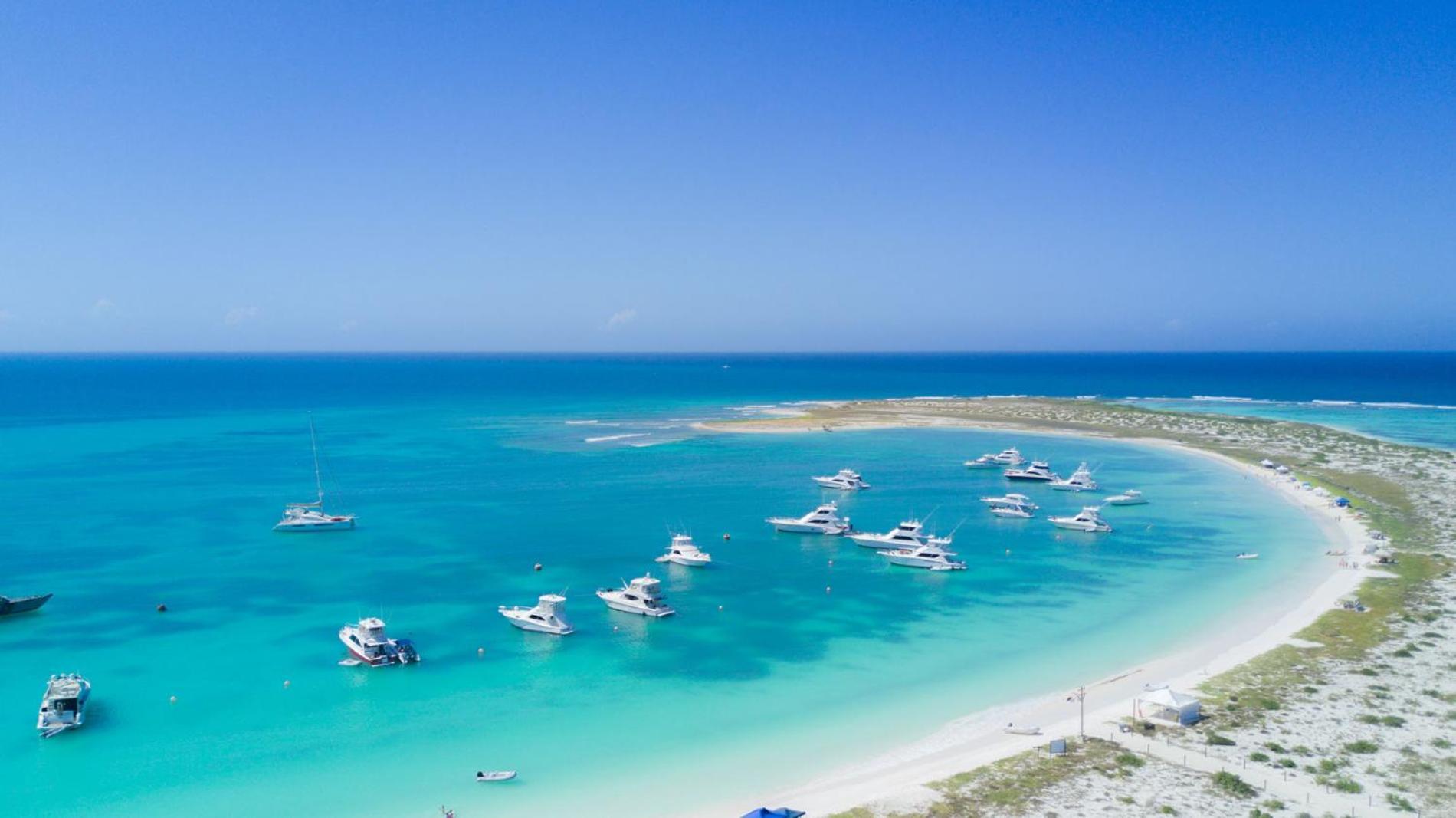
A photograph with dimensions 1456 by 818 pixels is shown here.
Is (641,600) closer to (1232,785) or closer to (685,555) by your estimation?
(685,555)

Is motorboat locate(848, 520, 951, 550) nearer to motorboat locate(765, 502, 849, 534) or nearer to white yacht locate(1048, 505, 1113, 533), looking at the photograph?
motorboat locate(765, 502, 849, 534)

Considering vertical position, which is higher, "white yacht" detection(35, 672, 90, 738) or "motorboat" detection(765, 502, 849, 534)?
"motorboat" detection(765, 502, 849, 534)

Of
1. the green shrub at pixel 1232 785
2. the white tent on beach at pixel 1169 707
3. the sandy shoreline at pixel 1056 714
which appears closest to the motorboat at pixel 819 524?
the sandy shoreline at pixel 1056 714

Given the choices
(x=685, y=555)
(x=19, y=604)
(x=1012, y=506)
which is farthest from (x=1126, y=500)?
(x=19, y=604)

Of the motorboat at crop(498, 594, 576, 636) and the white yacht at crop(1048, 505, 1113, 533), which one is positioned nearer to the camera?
the motorboat at crop(498, 594, 576, 636)

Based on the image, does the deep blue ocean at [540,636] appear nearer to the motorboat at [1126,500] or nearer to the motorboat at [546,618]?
the motorboat at [546,618]

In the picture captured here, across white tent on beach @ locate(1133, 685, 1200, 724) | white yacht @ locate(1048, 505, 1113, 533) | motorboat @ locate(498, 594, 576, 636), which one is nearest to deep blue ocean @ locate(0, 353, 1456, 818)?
motorboat @ locate(498, 594, 576, 636)
